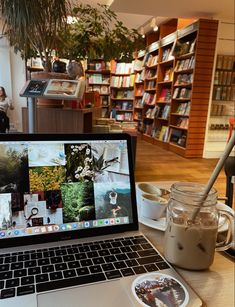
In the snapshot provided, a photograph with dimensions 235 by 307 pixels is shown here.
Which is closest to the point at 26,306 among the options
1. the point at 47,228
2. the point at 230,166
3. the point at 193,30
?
the point at 47,228

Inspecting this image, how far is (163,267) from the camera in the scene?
1.78 feet

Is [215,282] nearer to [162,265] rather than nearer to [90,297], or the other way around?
[162,265]

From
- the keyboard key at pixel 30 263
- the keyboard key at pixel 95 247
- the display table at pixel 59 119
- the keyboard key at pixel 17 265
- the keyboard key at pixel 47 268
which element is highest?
the display table at pixel 59 119

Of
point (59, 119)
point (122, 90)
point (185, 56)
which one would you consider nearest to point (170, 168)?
point (185, 56)

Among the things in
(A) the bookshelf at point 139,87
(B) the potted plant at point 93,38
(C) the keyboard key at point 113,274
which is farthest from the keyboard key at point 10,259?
(A) the bookshelf at point 139,87

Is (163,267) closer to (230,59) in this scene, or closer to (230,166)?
(230,166)

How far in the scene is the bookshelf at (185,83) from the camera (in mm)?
4125

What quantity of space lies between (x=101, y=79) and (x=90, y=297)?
6.48m

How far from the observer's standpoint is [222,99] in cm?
440

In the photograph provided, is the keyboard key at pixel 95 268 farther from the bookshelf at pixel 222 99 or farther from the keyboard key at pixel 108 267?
the bookshelf at pixel 222 99

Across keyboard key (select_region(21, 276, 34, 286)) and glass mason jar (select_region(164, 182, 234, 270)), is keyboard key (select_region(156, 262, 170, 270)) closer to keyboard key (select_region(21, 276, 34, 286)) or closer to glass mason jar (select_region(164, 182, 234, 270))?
glass mason jar (select_region(164, 182, 234, 270))

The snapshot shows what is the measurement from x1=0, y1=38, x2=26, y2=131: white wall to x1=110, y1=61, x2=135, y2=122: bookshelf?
235 centimetres

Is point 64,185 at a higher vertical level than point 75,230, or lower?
higher

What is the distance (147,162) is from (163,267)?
11.5 feet
